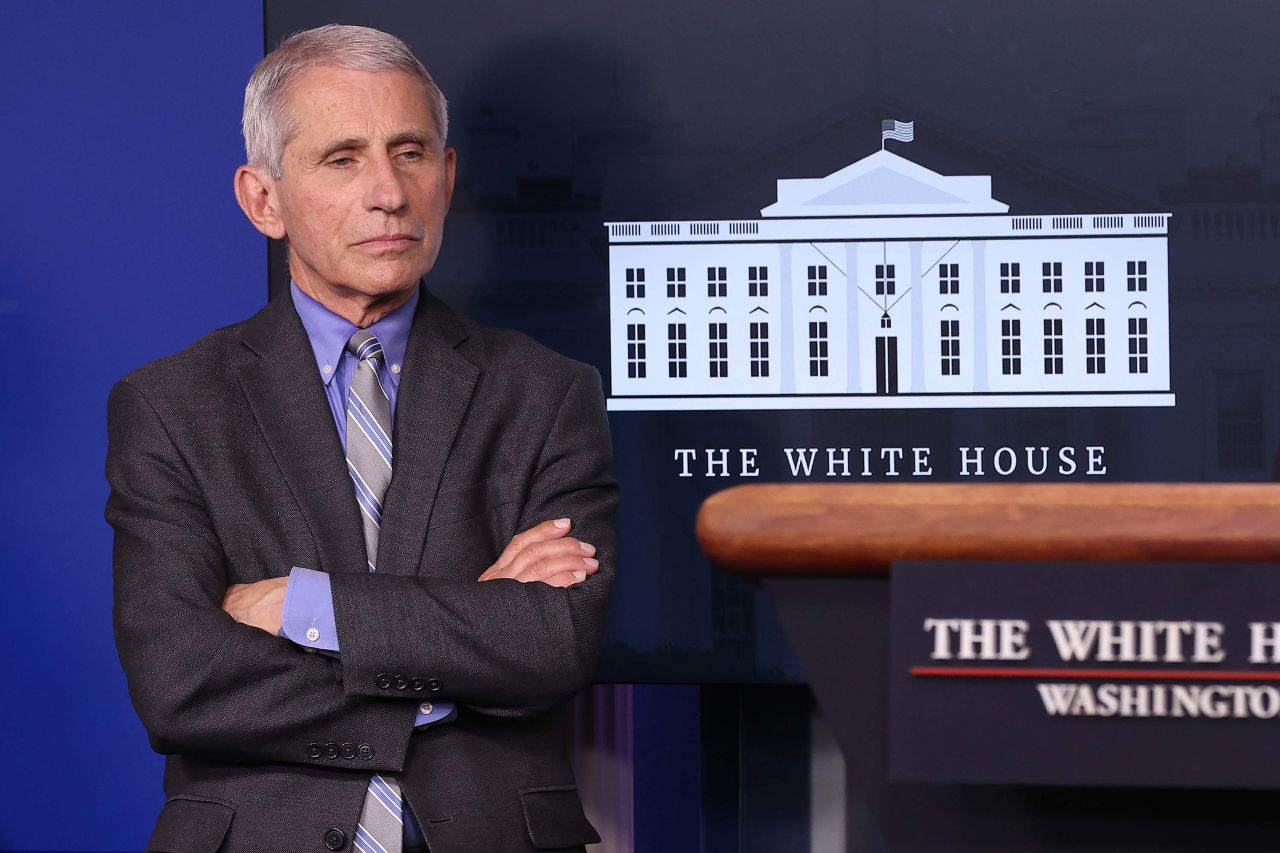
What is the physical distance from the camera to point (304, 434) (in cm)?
185

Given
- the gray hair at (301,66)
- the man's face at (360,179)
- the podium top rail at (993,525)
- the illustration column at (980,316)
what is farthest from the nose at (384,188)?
the podium top rail at (993,525)

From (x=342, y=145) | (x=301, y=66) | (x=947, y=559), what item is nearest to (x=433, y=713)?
(x=342, y=145)

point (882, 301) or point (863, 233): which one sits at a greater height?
point (863, 233)

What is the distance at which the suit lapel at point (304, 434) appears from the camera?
5.92 feet

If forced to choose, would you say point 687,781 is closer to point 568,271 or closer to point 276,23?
point 568,271

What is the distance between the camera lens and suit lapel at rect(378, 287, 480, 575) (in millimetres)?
1819

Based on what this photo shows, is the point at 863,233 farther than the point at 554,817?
Yes

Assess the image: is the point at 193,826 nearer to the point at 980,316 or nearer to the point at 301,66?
the point at 301,66

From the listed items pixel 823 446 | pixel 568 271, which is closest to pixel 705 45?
pixel 568 271

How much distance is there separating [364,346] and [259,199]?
0.91ft

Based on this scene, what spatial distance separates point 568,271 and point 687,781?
0.98m

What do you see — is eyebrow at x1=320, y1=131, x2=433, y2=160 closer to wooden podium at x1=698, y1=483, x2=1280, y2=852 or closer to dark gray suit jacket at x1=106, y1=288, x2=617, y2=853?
dark gray suit jacket at x1=106, y1=288, x2=617, y2=853

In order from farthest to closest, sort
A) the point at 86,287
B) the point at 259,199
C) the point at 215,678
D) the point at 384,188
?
the point at 86,287
the point at 259,199
the point at 384,188
the point at 215,678

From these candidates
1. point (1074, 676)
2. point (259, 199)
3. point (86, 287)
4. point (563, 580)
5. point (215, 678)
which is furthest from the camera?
point (86, 287)
